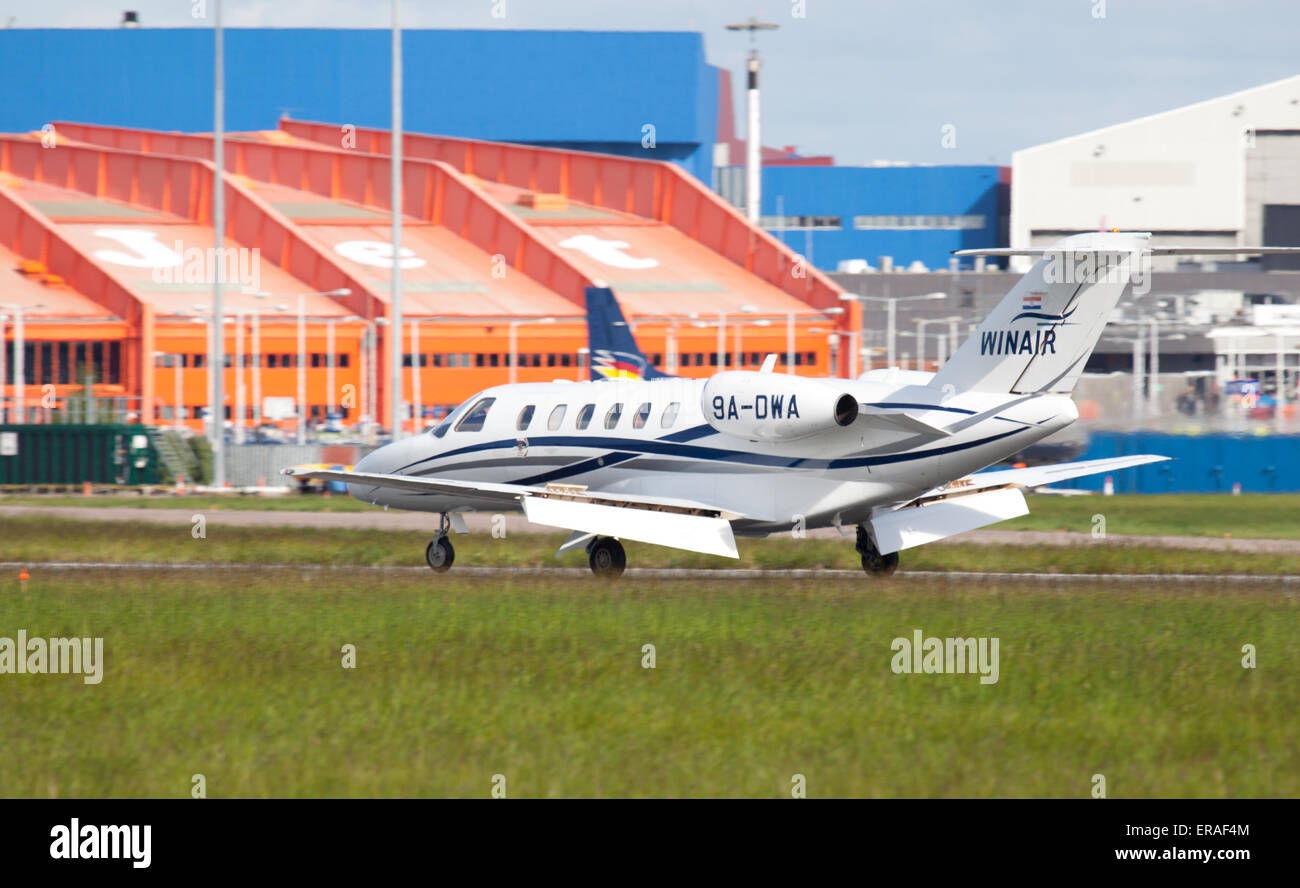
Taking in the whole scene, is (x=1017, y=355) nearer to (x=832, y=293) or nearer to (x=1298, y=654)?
(x=1298, y=654)

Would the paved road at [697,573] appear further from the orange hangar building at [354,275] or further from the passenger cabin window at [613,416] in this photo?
the orange hangar building at [354,275]

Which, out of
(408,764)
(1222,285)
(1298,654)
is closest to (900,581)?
(1298,654)

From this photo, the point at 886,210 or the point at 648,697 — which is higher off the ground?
the point at 886,210

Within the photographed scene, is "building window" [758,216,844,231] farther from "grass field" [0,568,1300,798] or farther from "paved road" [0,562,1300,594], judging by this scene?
"grass field" [0,568,1300,798]

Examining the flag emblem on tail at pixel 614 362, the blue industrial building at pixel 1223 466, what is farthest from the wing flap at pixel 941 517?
the blue industrial building at pixel 1223 466

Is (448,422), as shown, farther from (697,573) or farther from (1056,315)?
(1056,315)

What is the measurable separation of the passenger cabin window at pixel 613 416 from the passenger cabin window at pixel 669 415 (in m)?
0.82

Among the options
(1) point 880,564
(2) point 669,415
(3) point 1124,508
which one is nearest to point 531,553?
(2) point 669,415

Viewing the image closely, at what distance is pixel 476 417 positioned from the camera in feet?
86.9

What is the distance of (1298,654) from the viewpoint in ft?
51.3

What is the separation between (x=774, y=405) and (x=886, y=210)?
361 feet

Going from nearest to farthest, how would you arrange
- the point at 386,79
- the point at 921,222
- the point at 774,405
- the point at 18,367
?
1. the point at 774,405
2. the point at 18,367
3. the point at 386,79
4. the point at 921,222

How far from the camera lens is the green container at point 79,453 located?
165 ft
